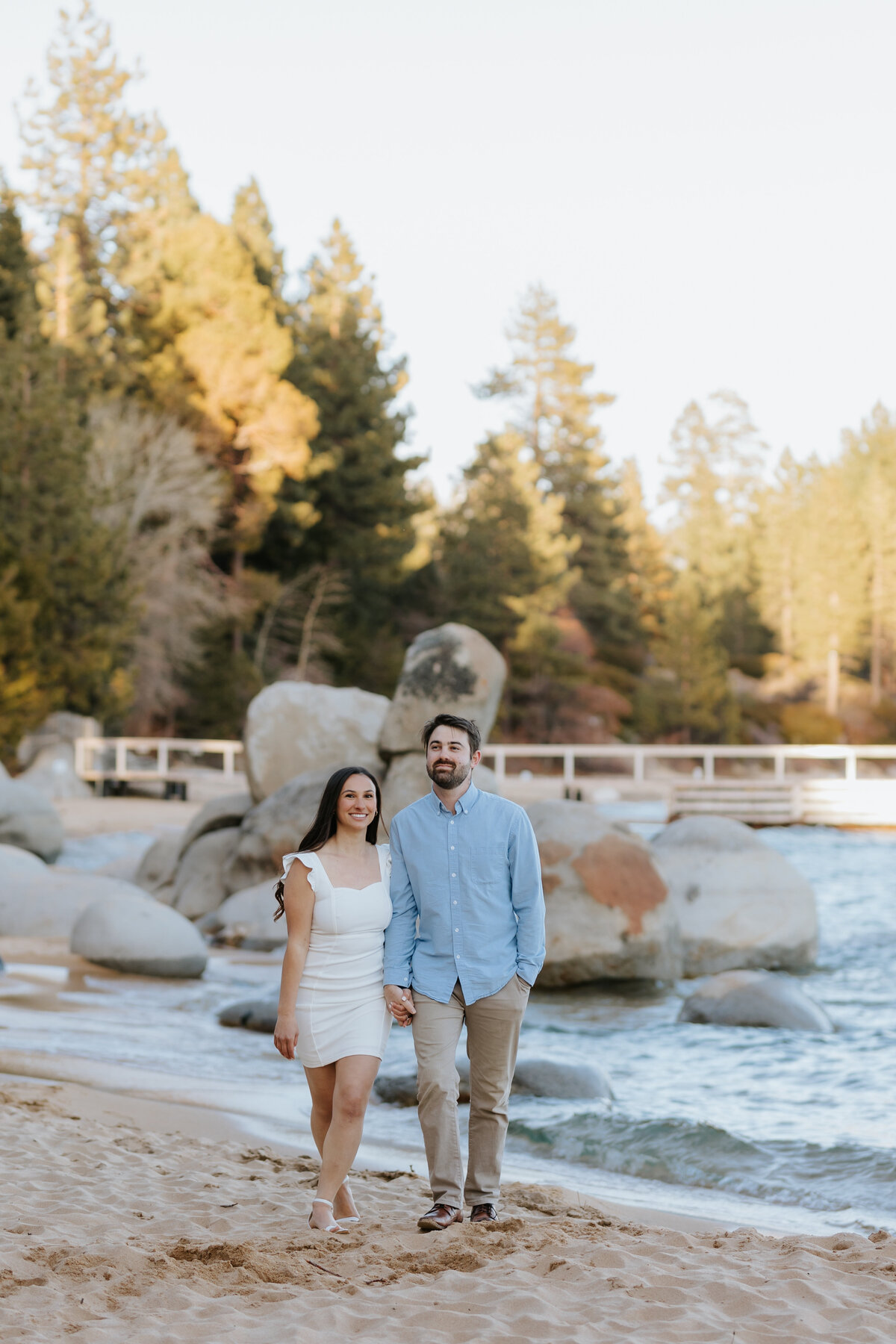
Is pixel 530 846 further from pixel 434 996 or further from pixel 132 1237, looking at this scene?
pixel 132 1237

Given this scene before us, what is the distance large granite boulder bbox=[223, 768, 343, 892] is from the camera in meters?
13.0

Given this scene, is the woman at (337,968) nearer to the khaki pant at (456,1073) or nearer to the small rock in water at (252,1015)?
the khaki pant at (456,1073)

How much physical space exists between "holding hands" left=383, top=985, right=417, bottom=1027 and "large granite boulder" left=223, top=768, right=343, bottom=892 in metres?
9.00

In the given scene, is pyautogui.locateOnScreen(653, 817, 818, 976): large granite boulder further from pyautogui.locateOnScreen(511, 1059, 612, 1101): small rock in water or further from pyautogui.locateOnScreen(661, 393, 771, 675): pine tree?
pyautogui.locateOnScreen(661, 393, 771, 675): pine tree

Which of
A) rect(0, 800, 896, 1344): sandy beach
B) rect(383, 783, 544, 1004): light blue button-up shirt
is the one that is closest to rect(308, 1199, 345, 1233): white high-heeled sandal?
rect(0, 800, 896, 1344): sandy beach

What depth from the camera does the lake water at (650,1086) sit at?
5.65 meters

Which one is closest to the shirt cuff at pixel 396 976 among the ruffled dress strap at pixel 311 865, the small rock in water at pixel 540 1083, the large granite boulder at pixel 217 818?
the ruffled dress strap at pixel 311 865

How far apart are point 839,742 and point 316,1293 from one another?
139 ft

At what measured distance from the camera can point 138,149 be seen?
39094 mm

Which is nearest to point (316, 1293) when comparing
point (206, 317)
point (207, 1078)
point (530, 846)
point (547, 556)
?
point (530, 846)

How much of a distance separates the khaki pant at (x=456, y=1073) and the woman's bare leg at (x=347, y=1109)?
0.18 m

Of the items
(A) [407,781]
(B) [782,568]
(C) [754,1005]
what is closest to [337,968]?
(C) [754,1005]

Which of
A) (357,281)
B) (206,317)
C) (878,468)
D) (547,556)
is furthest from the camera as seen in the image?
(878,468)

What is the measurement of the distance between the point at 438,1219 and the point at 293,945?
98 cm
